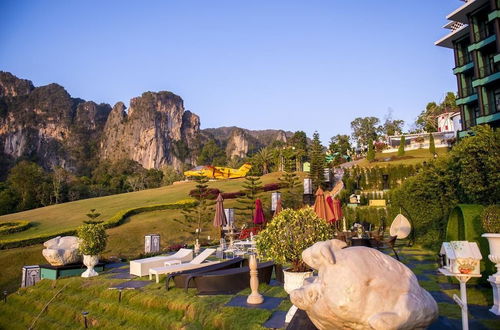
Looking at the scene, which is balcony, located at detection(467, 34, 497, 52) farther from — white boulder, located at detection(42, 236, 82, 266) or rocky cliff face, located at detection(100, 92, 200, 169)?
rocky cliff face, located at detection(100, 92, 200, 169)

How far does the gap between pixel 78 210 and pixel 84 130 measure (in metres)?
84.5

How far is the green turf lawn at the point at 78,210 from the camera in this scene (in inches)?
867

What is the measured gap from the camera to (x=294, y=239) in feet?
16.9

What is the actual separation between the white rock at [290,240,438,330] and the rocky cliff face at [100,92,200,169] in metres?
93.0

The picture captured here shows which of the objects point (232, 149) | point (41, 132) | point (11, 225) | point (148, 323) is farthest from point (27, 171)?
point (232, 149)

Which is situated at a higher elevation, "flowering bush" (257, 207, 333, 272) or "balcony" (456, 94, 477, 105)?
"balcony" (456, 94, 477, 105)

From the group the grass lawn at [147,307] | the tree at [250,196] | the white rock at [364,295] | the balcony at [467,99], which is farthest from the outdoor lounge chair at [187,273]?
the balcony at [467,99]

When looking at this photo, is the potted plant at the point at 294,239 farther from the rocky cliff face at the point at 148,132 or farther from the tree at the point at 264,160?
the rocky cliff face at the point at 148,132

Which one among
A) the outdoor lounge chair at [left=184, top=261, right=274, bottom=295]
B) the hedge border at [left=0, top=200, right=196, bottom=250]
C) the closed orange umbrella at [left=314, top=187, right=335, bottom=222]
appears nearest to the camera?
the outdoor lounge chair at [left=184, top=261, right=274, bottom=295]

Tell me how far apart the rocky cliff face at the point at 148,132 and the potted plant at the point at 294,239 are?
90.5 m

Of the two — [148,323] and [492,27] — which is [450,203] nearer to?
[148,323]

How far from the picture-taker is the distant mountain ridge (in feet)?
300

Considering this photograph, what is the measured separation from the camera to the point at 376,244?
10.2 meters

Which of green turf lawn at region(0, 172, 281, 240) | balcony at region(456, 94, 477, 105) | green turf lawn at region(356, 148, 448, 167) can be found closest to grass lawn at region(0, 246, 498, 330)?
green turf lawn at region(0, 172, 281, 240)
